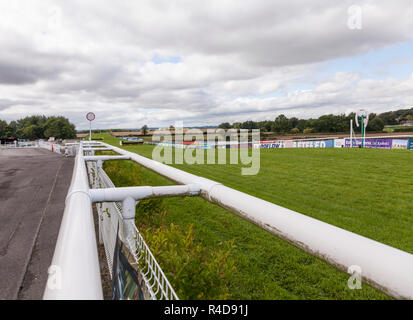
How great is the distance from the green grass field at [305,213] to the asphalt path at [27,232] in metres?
2.72

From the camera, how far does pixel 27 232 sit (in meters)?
6.27

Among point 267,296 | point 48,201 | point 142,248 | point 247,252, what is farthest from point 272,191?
point 142,248

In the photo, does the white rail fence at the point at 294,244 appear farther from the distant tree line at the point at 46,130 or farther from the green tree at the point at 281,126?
the distant tree line at the point at 46,130

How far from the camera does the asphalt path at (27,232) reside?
13.9 feet

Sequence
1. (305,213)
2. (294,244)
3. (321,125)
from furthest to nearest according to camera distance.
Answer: (321,125) < (305,213) < (294,244)

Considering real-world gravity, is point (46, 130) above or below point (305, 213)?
above

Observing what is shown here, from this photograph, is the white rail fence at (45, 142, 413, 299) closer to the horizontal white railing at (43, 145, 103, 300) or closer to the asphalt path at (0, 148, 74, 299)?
the horizontal white railing at (43, 145, 103, 300)

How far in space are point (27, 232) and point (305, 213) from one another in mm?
6779

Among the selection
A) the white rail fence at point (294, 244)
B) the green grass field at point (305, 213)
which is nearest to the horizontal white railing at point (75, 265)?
the white rail fence at point (294, 244)

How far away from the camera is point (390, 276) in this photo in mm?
828

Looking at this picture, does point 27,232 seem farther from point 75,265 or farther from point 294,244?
point 294,244

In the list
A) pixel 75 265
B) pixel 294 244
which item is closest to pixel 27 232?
pixel 75 265

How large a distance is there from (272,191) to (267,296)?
6460mm
